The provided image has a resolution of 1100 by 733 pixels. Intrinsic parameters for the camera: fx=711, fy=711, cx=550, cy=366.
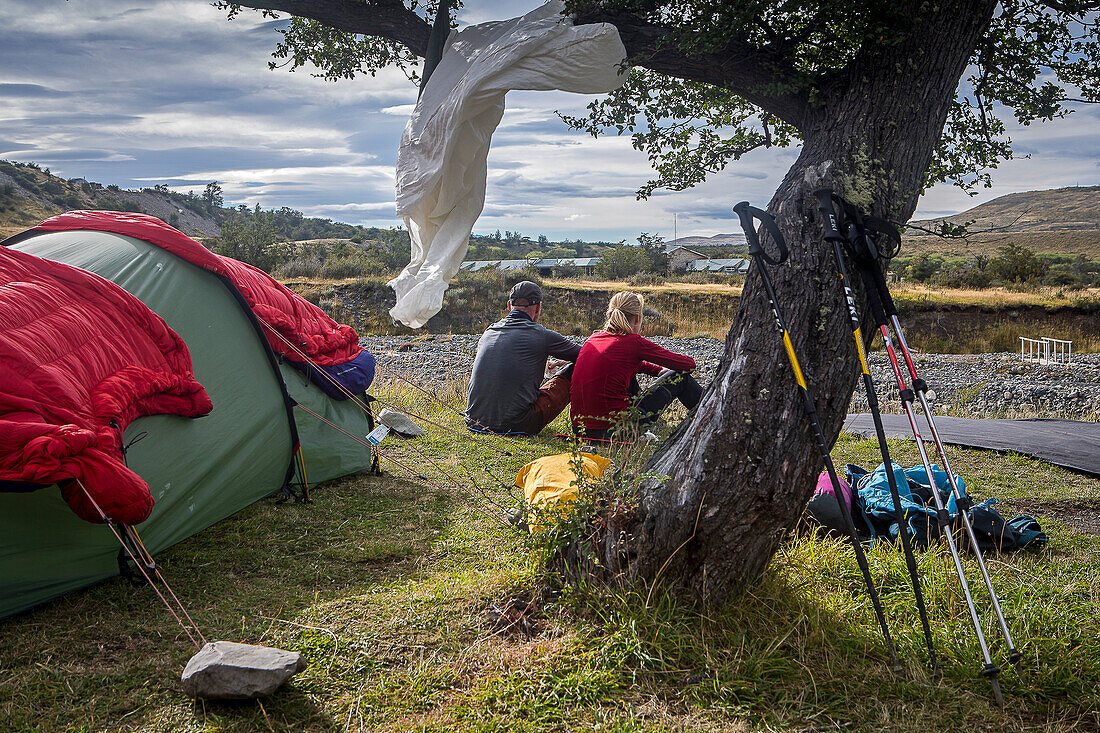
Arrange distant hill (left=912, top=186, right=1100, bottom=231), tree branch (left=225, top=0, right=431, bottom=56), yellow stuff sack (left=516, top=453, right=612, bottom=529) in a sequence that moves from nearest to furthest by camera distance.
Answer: yellow stuff sack (left=516, top=453, right=612, bottom=529)
tree branch (left=225, top=0, right=431, bottom=56)
distant hill (left=912, top=186, right=1100, bottom=231)

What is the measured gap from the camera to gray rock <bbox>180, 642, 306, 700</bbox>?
233cm

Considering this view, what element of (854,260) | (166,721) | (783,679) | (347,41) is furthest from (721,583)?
(347,41)

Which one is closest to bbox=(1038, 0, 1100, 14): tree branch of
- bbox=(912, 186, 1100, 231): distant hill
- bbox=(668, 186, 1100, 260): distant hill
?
bbox=(668, 186, 1100, 260): distant hill

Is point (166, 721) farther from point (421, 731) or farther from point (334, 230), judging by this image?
point (334, 230)

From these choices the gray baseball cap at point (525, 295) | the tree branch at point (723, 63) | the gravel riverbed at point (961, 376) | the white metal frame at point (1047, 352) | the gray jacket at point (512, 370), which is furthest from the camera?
the white metal frame at point (1047, 352)

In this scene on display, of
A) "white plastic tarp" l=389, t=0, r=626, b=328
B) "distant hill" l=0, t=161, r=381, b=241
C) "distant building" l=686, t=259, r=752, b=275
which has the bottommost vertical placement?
"distant building" l=686, t=259, r=752, b=275

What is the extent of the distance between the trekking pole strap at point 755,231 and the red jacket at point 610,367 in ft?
7.55

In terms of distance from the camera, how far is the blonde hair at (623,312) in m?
5.25

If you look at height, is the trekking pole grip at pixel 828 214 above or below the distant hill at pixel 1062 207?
below

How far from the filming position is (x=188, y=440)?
3.86 m

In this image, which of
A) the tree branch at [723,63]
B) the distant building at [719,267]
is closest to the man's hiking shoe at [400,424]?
the tree branch at [723,63]

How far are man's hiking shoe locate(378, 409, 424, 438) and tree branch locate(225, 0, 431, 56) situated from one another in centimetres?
332

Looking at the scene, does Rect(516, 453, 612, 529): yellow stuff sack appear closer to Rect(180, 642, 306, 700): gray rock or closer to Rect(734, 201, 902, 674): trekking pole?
Rect(734, 201, 902, 674): trekking pole

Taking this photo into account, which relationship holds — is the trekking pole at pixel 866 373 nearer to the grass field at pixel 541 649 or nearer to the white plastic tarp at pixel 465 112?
the grass field at pixel 541 649
